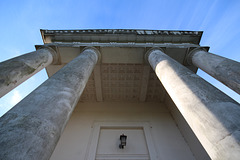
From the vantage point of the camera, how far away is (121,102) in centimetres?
1034

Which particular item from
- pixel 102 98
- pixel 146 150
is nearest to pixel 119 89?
pixel 102 98

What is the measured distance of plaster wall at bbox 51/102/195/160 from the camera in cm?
670

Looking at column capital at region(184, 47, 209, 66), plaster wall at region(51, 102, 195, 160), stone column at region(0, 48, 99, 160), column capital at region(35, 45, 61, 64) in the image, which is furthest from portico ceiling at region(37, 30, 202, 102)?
stone column at region(0, 48, 99, 160)

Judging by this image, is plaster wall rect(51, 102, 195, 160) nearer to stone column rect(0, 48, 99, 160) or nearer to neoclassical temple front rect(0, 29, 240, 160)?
neoclassical temple front rect(0, 29, 240, 160)

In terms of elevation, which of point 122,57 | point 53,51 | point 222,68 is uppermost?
point 122,57

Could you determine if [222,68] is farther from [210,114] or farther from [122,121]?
[122,121]

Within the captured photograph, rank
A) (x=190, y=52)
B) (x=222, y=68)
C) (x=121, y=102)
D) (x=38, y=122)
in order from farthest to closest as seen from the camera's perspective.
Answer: (x=121, y=102) < (x=190, y=52) < (x=222, y=68) < (x=38, y=122)

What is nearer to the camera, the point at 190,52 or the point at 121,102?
the point at 190,52

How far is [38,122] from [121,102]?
851cm

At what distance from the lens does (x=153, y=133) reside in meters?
7.89

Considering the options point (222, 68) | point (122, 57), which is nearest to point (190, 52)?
point (222, 68)

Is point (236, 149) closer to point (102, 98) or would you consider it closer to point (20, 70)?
point (20, 70)

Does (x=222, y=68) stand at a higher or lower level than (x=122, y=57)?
lower

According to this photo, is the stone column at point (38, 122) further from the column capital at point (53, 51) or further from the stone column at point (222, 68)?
the stone column at point (222, 68)
